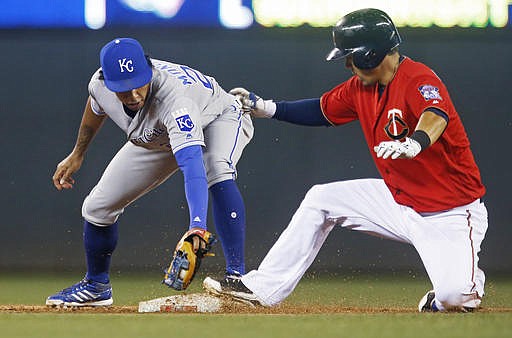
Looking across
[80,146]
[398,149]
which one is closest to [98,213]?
Result: [80,146]

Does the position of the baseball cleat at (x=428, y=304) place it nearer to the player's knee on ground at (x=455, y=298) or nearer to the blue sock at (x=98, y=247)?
the player's knee on ground at (x=455, y=298)

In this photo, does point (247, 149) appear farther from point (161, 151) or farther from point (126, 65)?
point (126, 65)

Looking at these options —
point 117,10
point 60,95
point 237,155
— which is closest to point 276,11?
point 117,10

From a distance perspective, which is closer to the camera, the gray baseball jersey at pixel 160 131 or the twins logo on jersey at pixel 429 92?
the twins logo on jersey at pixel 429 92

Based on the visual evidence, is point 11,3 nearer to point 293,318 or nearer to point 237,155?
point 237,155

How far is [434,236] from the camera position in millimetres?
4285

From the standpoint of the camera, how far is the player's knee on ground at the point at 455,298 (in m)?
4.20

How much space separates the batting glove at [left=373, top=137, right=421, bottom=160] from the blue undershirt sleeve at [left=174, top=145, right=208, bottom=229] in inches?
28.1

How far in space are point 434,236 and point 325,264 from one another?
9.72 ft

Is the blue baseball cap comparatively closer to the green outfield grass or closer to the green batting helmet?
the green batting helmet

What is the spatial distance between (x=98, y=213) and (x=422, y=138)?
5.60 ft

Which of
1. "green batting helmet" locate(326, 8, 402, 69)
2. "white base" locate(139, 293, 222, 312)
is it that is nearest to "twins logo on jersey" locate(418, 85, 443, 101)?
"green batting helmet" locate(326, 8, 402, 69)

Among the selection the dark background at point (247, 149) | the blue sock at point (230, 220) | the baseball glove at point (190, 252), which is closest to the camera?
the baseball glove at point (190, 252)

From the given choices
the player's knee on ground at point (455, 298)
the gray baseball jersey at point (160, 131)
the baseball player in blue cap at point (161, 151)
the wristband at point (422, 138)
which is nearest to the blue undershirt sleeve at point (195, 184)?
the baseball player in blue cap at point (161, 151)
